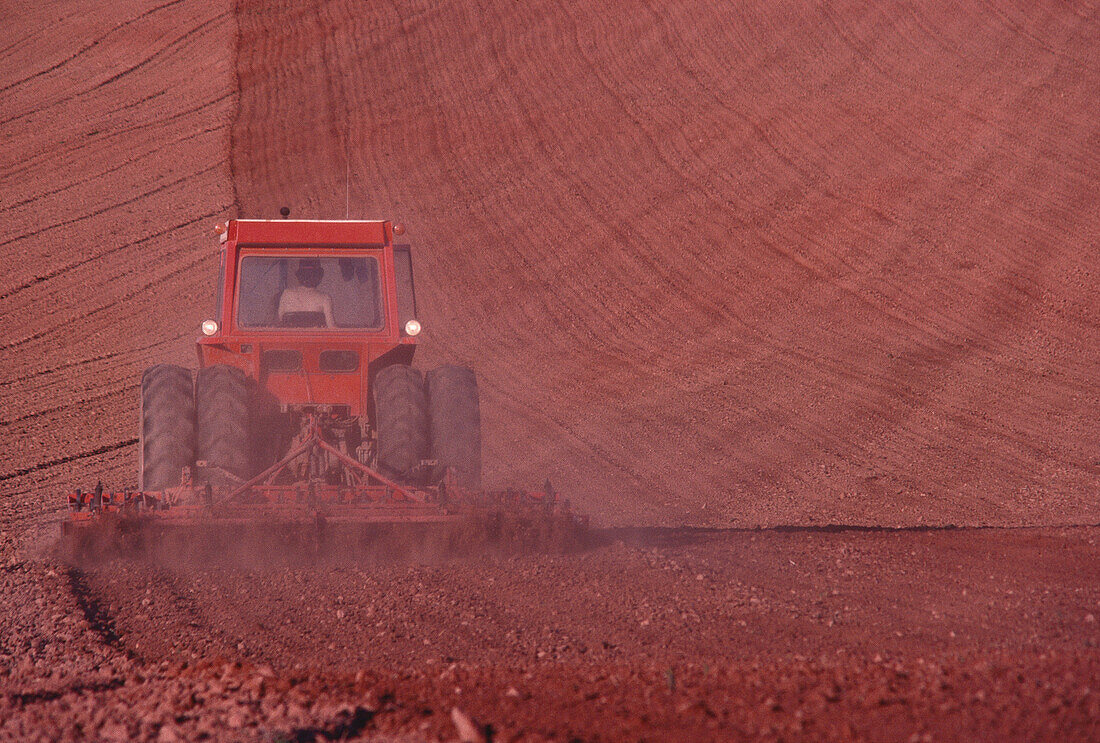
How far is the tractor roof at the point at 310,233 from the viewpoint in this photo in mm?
9000

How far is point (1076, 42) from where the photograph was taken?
77.2ft

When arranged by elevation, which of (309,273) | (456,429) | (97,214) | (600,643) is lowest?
(600,643)

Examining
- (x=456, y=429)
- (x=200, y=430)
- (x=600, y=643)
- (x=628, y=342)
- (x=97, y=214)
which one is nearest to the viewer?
(x=600, y=643)

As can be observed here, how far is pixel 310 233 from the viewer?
29.7ft

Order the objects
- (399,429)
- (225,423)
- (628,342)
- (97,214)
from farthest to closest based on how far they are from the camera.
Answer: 1. (97,214)
2. (628,342)
3. (399,429)
4. (225,423)

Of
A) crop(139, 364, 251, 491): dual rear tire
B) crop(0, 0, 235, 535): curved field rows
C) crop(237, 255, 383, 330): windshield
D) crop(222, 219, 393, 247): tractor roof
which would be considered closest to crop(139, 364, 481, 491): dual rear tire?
crop(139, 364, 251, 491): dual rear tire

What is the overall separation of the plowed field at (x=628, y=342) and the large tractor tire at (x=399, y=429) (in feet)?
3.34

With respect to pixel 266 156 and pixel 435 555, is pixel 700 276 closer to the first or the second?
pixel 266 156

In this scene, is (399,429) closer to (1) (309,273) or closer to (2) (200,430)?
(2) (200,430)

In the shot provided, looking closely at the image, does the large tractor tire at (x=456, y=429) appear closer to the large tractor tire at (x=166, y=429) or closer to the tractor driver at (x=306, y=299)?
the tractor driver at (x=306, y=299)

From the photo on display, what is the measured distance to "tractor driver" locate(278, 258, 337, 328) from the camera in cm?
898

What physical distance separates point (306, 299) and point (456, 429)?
149cm

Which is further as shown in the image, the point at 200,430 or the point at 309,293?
the point at 309,293

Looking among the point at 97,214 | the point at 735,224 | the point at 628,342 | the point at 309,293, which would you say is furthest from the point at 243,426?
the point at 97,214
